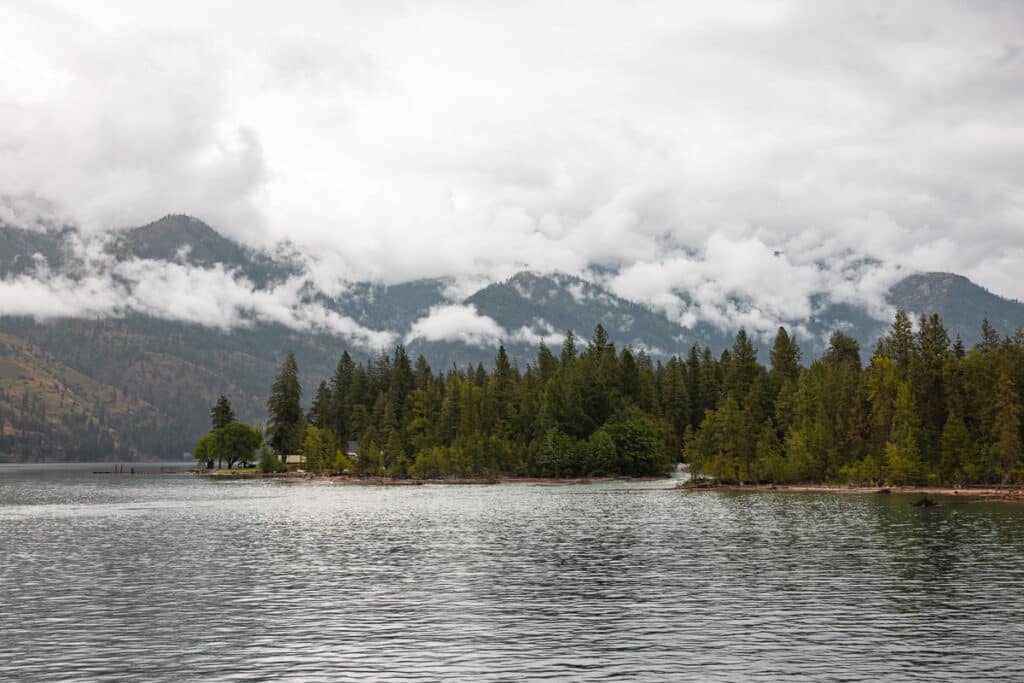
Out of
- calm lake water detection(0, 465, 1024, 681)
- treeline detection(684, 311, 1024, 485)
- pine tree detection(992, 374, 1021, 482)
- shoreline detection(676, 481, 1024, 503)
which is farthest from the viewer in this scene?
treeline detection(684, 311, 1024, 485)

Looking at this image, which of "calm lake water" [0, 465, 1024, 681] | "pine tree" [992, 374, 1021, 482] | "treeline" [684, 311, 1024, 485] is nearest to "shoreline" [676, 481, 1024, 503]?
"treeline" [684, 311, 1024, 485]

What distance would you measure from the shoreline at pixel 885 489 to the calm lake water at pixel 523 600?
134 feet

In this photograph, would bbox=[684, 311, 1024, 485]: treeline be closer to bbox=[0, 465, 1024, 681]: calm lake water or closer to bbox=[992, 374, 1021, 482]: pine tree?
bbox=[992, 374, 1021, 482]: pine tree

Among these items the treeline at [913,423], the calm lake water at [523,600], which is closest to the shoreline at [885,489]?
the treeline at [913,423]

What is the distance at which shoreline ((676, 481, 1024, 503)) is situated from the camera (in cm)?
14900

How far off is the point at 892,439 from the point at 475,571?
137185 millimetres

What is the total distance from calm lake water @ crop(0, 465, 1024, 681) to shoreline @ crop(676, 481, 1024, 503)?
40.9 metres

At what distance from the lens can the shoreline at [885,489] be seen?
149 m

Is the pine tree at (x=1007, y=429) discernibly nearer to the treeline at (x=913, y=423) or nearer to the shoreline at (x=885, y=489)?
the treeline at (x=913, y=423)

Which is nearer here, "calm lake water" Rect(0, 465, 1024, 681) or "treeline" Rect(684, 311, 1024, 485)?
"calm lake water" Rect(0, 465, 1024, 681)

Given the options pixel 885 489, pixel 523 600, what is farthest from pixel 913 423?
pixel 523 600

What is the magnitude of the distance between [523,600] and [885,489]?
132m

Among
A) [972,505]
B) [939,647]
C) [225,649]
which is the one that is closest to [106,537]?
[225,649]

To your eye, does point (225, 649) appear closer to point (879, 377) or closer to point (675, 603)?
point (675, 603)
